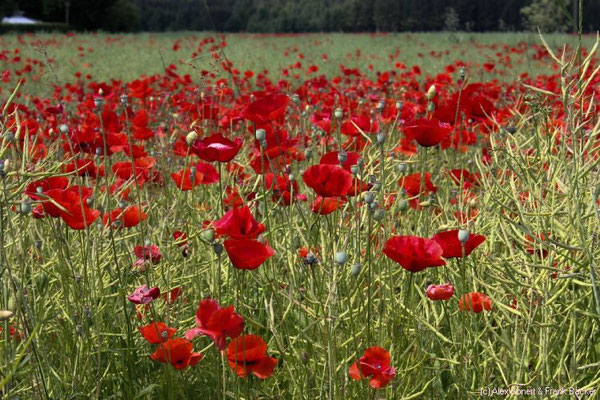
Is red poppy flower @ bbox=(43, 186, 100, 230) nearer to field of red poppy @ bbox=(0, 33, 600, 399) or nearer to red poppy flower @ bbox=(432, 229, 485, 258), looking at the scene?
field of red poppy @ bbox=(0, 33, 600, 399)

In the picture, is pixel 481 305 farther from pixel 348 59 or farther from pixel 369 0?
pixel 369 0

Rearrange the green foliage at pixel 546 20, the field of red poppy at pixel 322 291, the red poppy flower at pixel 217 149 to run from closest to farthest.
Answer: the field of red poppy at pixel 322 291 → the red poppy flower at pixel 217 149 → the green foliage at pixel 546 20

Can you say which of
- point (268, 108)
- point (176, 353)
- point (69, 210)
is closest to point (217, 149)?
point (268, 108)

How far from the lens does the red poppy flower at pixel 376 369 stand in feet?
3.29

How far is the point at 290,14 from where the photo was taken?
192ft

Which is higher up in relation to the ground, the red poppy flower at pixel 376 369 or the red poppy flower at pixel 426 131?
the red poppy flower at pixel 426 131

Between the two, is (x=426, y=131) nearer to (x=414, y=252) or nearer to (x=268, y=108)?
(x=268, y=108)

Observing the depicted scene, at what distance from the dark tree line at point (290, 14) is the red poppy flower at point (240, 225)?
1099 inches

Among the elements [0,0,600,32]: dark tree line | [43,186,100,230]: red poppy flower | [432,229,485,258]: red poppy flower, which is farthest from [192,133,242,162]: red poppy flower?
[0,0,600,32]: dark tree line

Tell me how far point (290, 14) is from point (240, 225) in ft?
196

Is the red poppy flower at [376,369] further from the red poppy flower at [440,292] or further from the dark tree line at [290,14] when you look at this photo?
the dark tree line at [290,14]

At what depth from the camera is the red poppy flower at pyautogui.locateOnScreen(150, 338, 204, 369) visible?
1.08m

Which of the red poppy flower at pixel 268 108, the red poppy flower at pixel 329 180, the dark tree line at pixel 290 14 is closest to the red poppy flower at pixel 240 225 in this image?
the red poppy flower at pixel 329 180

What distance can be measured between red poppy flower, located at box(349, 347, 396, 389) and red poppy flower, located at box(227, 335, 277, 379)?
14cm
